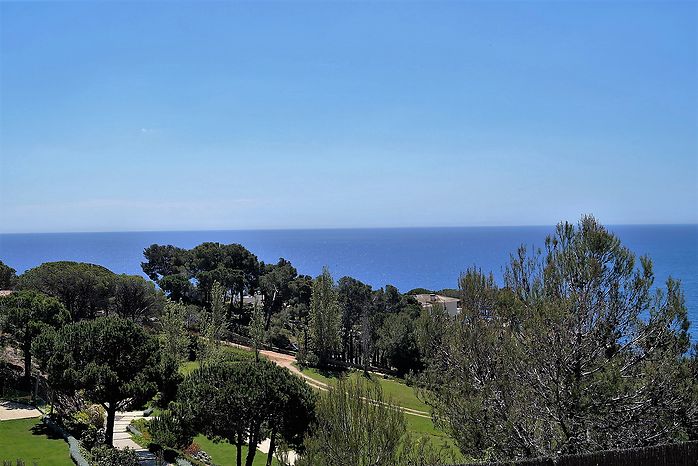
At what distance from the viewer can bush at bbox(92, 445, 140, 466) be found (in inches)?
704

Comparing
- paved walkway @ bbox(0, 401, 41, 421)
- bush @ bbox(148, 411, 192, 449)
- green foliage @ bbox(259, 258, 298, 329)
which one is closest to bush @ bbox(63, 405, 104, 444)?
bush @ bbox(148, 411, 192, 449)

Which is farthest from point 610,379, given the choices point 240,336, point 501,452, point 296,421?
point 240,336

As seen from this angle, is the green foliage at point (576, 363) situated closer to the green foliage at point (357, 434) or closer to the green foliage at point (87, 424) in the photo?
the green foliage at point (357, 434)

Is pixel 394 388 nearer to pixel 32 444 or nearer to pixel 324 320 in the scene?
pixel 324 320

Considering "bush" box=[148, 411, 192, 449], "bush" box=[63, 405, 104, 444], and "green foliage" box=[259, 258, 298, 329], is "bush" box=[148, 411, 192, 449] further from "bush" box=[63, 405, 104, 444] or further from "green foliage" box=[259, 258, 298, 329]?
"green foliage" box=[259, 258, 298, 329]

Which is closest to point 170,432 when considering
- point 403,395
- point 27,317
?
point 27,317

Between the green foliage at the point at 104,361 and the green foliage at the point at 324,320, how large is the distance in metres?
23.0

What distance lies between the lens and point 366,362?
46844 mm

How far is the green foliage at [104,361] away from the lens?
19547 mm

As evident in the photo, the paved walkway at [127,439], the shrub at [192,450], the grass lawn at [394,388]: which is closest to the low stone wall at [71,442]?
the paved walkway at [127,439]

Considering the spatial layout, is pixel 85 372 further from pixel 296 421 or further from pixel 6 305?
pixel 6 305

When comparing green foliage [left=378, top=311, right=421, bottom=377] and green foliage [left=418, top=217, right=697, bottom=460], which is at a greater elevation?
green foliage [left=418, top=217, right=697, bottom=460]

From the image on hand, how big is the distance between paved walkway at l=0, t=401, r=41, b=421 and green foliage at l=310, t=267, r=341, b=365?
2209 centimetres

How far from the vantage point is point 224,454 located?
23.5 meters
